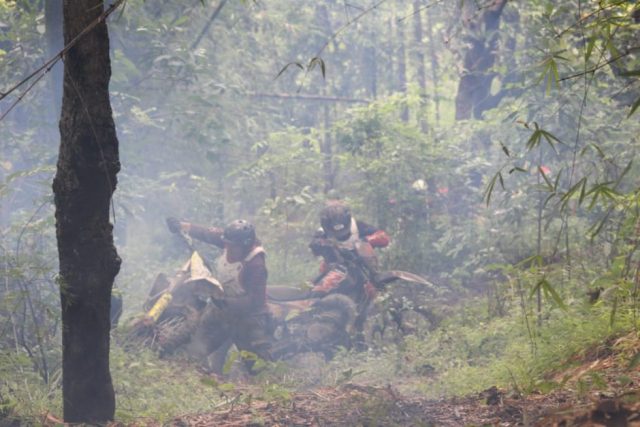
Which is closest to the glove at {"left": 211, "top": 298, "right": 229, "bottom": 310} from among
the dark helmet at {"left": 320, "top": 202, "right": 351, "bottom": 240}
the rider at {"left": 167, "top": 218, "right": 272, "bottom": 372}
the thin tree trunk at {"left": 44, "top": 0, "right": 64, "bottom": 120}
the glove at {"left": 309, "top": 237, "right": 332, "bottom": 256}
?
the rider at {"left": 167, "top": 218, "right": 272, "bottom": 372}

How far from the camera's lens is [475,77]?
666 inches

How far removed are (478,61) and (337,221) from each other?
8.61 meters

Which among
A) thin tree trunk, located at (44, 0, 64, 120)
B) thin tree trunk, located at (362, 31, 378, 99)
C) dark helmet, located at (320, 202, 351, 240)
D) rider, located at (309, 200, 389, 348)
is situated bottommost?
rider, located at (309, 200, 389, 348)

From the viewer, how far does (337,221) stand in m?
9.81

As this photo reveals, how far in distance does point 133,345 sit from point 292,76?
16.1 metres

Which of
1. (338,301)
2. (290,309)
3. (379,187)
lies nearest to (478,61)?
(379,187)

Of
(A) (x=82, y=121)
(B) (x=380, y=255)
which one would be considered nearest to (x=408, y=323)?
(B) (x=380, y=255)

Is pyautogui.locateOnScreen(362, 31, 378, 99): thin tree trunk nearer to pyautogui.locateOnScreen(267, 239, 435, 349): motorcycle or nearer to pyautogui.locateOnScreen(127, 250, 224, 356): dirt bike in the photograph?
pyautogui.locateOnScreen(267, 239, 435, 349): motorcycle

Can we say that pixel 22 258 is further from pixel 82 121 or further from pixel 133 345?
pixel 82 121

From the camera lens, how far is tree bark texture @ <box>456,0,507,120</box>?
1550 cm

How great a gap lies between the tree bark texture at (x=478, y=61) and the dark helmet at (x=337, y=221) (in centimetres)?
704

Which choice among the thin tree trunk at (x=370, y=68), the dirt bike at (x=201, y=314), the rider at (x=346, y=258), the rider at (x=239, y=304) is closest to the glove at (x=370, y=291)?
the rider at (x=346, y=258)

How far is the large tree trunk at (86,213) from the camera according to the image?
163 inches

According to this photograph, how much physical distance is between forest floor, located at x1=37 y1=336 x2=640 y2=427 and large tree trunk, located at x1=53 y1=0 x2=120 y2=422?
37 cm
